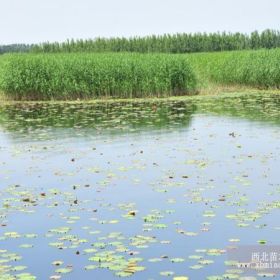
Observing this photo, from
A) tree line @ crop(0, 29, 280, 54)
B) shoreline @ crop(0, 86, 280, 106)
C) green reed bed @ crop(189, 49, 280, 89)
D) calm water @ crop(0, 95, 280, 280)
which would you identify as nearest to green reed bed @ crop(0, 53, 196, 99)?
shoreline @ crop(0, 86, 280, 106)

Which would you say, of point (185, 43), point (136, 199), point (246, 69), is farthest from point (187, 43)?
point (136, 199)

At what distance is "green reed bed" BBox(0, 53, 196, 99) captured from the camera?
39219mm

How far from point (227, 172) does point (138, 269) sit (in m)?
6.69

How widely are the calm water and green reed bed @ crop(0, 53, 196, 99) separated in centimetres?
1438

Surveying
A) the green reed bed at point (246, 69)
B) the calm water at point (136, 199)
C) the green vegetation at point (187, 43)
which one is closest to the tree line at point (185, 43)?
the green vegetation at point (187, 43)

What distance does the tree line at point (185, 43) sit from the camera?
8044cm

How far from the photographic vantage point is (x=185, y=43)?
286 feet

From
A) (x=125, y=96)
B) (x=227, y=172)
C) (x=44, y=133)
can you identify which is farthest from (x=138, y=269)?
(x=125, y=96)

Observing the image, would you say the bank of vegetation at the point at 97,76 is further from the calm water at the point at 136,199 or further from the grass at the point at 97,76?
the calm water at the point at 136,199

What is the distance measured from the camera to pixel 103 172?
51.0 ft

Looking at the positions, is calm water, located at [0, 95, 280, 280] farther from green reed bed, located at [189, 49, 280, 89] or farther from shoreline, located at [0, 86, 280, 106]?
green reed bed, located at [189, 49, 280, 89]

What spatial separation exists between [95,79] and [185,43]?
163ft

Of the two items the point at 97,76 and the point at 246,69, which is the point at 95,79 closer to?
the point at 97,76

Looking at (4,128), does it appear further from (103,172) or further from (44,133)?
(103,172)
